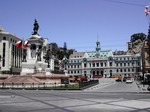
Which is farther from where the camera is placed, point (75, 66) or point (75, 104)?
point (75, 66)

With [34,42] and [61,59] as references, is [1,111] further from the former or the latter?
[61,59]

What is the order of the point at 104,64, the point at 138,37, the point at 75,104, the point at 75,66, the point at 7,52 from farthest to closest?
the point at 138,37
the point at 75,66
the point at 104,64
the point at 7,52
the point at 75,104

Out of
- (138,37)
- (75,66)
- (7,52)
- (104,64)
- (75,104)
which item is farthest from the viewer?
(138,37)

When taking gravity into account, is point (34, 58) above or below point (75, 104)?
above

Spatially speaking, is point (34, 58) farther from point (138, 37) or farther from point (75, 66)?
point (138, 37)

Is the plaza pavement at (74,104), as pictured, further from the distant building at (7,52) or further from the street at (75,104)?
the distant building at (7,52)

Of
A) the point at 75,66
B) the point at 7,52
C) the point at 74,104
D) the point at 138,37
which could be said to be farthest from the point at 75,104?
the point at 138,37

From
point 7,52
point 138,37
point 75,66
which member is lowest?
point 75,66

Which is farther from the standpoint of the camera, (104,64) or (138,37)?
(138,37)

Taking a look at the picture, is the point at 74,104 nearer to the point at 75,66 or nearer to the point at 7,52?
the point at 7,52

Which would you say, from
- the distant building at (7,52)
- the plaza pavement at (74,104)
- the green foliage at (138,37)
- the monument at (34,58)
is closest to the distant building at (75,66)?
the green foliage at (138,37)

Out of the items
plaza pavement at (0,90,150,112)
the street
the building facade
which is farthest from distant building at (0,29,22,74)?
plaza pavement at (0,90,150,112)

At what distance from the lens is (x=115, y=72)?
6309 inches

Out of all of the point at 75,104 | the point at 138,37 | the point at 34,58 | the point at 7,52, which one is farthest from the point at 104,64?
the point at 75,104
